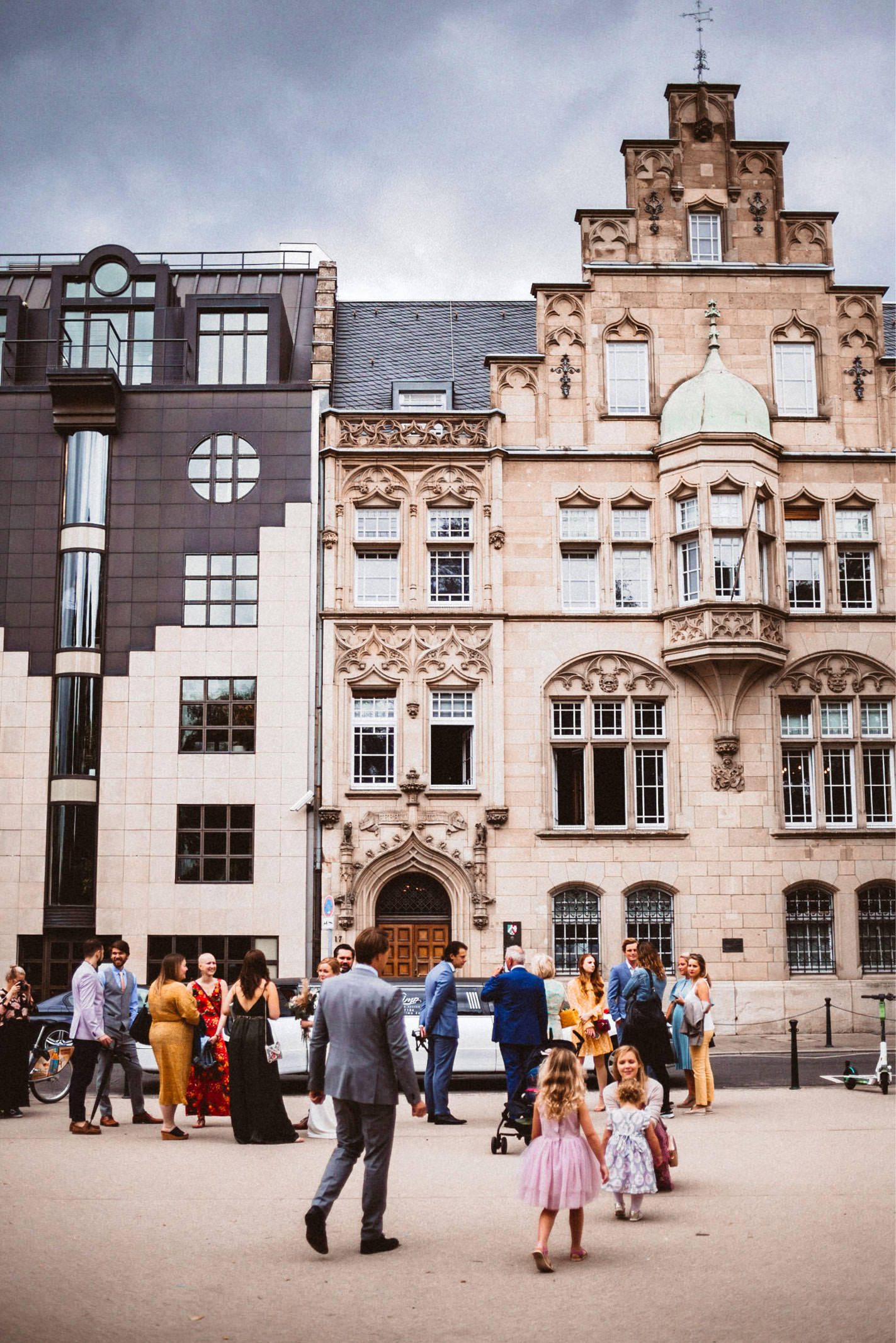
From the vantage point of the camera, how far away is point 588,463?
30.7 metres

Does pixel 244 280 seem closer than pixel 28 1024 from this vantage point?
No

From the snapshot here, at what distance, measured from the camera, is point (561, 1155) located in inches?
329

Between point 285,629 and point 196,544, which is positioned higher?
point 196,544

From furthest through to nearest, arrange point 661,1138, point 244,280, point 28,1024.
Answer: point 244,280, point 28,1024, point 661,1138

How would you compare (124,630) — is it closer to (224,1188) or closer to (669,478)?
(669,478)

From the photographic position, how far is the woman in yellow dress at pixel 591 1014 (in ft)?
53.4

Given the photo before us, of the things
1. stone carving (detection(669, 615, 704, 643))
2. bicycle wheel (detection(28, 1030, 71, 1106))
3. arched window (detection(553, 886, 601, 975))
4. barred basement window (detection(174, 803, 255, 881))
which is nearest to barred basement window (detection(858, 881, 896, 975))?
arched window (detection(553, 886, 601, 975))

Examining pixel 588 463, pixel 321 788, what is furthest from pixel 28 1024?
pixel 588 463

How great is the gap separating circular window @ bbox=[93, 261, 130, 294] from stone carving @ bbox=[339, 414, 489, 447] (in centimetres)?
703

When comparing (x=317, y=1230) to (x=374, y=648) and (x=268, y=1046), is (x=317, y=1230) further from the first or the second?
(x=374, y=648)

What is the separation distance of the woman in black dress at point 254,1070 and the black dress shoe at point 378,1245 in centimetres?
473

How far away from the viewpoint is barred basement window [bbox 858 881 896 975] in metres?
29.3

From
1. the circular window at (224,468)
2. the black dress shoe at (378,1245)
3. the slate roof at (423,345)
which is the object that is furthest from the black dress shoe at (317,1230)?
the slate roof at (423,345)

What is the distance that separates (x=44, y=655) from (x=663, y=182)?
18078 mm
